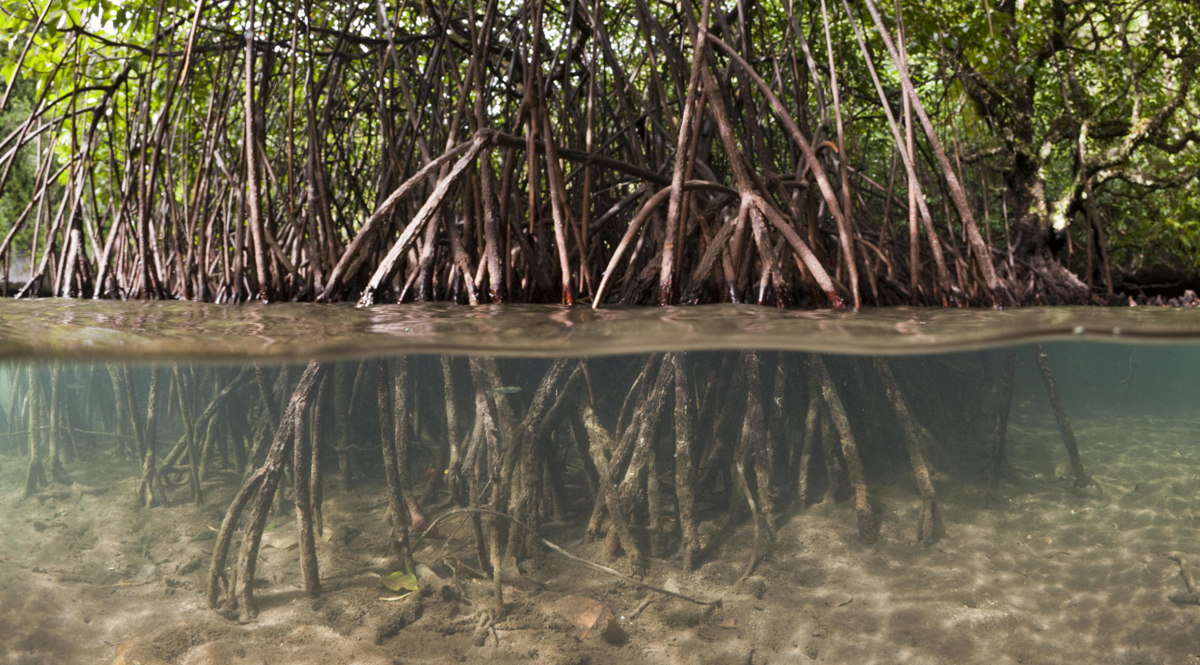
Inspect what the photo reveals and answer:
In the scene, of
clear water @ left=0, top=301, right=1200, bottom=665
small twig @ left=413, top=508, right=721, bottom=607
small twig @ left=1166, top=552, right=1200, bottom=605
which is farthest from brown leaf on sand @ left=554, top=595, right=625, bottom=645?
small twig @ left=1166, top=552, right=1200, bottom=605

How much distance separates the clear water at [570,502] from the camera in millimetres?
3102

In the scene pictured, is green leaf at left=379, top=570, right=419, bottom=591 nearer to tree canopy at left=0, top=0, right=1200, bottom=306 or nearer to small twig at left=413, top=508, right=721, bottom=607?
small twig at left=413, top=508, right=721, bottom=607

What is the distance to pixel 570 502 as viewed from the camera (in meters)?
3.78

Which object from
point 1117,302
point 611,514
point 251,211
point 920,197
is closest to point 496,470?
point 611,514

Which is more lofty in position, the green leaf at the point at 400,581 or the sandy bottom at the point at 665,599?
the green leaf at the point at 400,581

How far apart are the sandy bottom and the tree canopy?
46.5 inches

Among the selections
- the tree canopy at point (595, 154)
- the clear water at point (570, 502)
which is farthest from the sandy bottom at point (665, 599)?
the tree canopy at point (595, 154)

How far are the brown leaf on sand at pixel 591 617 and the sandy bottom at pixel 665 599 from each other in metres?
0.03

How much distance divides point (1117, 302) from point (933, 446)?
3454 millimetres

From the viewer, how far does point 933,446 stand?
15.4ft

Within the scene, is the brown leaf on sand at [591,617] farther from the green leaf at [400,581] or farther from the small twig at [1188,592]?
the small twig at [1188,592]

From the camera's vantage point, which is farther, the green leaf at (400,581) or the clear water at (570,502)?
the green leaf at (400,581)

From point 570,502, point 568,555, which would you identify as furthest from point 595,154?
point 568,555

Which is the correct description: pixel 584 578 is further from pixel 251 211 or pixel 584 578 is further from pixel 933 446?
pixel 933 446
